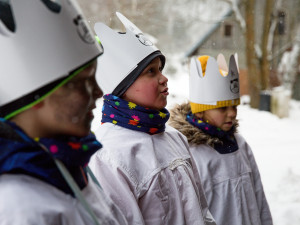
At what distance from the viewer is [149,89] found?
1.49 metres

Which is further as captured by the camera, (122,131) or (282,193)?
(282,193)

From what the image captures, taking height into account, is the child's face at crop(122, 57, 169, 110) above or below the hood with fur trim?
above

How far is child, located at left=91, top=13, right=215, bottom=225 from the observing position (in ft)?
4.53

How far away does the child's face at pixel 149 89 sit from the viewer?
149cm

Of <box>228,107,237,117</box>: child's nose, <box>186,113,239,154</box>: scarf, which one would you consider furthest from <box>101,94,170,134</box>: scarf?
<box>228,107,237,117</box>: child's nose

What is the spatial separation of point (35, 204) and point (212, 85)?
1559 millimetres

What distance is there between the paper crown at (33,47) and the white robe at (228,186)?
1.33m

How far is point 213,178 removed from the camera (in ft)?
6.66

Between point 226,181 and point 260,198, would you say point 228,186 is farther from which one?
point 260,198

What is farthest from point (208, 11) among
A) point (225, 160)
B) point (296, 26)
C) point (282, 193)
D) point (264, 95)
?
point (225, 160)

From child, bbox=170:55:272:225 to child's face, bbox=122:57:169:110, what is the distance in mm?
622

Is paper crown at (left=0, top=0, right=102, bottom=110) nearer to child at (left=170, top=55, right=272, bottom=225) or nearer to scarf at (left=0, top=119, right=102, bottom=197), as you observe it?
scarf at (left=0, top=119, right=102, bottom=197)

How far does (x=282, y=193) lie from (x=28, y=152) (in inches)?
153

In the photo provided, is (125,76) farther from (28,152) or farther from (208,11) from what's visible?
(208,11)
